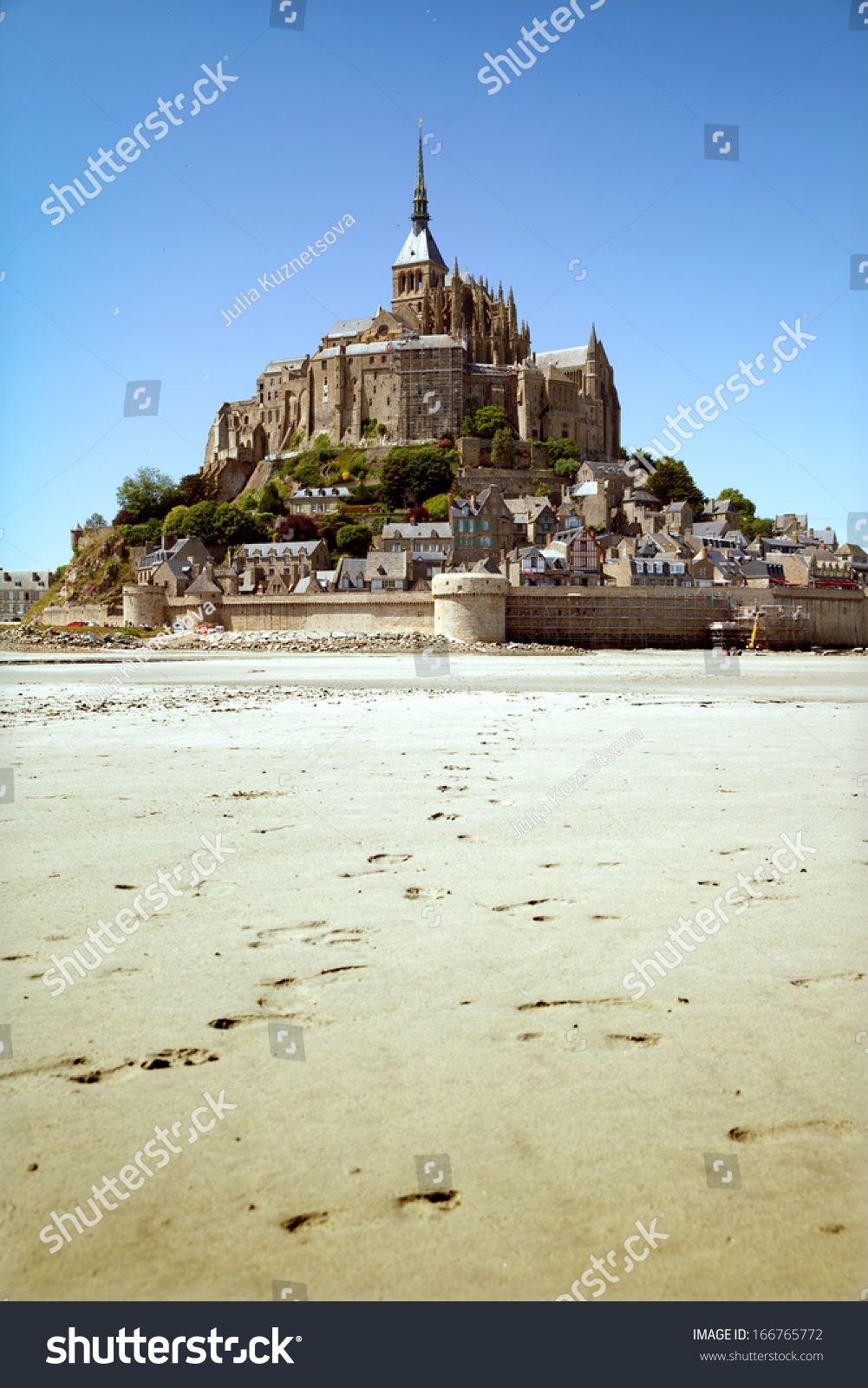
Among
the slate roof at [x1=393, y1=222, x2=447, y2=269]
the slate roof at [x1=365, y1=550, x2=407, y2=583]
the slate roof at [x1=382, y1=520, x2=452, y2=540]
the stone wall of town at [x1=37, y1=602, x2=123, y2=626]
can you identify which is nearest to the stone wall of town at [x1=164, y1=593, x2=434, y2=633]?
the slate roof at [x1=365, y1=550, x2=407, y2=583]

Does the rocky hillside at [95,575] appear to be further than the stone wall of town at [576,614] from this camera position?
Yes

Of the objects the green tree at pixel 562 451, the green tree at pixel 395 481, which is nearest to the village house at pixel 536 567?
the green tree at pixel 395 481

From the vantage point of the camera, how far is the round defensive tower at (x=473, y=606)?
161ft

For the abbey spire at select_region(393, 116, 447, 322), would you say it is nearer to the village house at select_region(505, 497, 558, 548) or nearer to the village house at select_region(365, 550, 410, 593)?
the village house at select_region(505, 497, 558, 548)

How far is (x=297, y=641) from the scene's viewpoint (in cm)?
4922

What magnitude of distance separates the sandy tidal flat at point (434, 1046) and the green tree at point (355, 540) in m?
71.9

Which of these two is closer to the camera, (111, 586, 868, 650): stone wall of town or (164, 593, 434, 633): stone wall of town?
(111, 586, 868, 650): stone wall of town

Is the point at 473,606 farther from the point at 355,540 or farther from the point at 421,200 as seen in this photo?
the point at 421,200

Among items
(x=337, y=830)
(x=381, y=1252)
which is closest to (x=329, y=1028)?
(x=381, y=1252)

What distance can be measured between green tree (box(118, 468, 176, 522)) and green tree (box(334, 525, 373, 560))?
2708cm

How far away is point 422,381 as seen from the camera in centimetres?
9556

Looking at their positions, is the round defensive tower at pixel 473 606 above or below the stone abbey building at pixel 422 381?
below

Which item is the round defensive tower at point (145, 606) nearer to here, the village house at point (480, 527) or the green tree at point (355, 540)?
the green tree at point (355, 540)

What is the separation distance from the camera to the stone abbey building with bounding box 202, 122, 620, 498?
95750 millimetres
